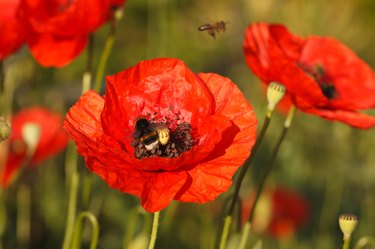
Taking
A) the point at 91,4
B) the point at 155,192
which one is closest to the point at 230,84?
the point at 155,192

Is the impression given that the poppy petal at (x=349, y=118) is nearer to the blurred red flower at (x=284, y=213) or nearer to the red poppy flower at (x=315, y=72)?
the red poppy flower at (x=315, y=72)

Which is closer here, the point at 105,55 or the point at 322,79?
the point at 105,55

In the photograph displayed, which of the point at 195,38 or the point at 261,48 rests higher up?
the point at 261,48

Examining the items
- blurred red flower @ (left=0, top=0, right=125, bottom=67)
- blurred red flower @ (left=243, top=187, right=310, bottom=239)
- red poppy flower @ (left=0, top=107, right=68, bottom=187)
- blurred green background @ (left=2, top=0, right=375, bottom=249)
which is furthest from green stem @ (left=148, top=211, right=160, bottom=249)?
blurred red flower @ (left=243, top=187, right=310, bottom=239)

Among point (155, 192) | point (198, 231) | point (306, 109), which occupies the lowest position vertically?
point (198, 231)

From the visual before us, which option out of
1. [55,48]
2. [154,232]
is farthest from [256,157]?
[154,232]

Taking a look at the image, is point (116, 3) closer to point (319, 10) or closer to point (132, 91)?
point (132, 91)

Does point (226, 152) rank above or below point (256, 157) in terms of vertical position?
above

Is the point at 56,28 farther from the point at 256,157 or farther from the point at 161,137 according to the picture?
the point at 256,157
